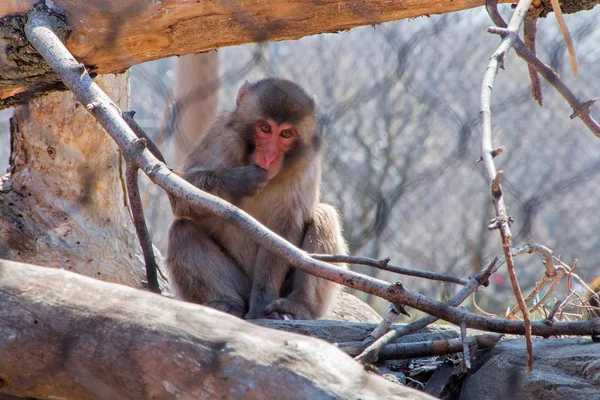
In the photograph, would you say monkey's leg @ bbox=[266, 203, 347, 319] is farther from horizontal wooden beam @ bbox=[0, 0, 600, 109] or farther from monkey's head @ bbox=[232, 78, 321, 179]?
horizontal wooden beam @ bbox=[0, 0, 600, 109]

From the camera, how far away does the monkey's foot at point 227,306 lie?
3.59 metres

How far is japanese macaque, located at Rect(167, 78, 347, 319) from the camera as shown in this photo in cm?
366

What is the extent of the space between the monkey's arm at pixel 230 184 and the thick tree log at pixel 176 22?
0.59 m

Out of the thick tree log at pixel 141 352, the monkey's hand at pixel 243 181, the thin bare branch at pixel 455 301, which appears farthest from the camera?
the monkey's hand at pixel 243 181

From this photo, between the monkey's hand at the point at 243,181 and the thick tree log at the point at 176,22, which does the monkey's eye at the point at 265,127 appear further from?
the thick tree log at the point at 176,22

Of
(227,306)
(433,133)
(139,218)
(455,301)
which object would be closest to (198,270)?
(227,306)

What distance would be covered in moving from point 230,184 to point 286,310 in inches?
23.3

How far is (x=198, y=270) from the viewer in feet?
12.1

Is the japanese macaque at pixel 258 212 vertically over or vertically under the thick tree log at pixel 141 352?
over

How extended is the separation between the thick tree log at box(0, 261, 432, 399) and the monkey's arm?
158cm

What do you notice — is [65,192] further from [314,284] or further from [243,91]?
[314,284]

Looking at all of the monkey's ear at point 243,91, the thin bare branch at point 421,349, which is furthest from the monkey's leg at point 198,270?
the thin bare branch at point 421,349

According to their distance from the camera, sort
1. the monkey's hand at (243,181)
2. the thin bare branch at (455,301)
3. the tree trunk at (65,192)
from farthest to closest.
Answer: the tree trunk at (65,192) → the monkey's hand at (243,181) → the thin bare branch at (455,301)

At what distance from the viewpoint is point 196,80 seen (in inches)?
211
